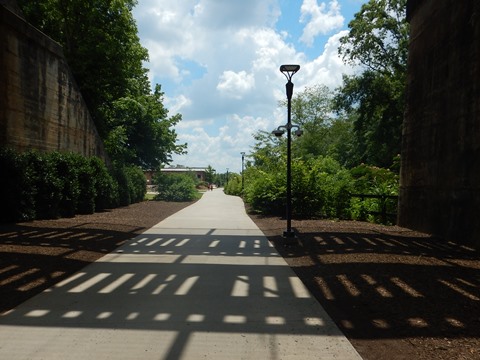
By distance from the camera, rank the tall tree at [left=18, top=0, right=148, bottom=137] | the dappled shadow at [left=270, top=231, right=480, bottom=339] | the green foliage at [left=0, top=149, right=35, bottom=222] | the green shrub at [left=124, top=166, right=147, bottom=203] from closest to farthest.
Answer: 1. the dappled shadow at [left=270, top=231, right=480, bottom=339]
2. the green foliage at [left=0, top=149, right=35, bottom=222]
3. the tall tree at [left=18, top=0, right=148, bottom=137]
4. the green shrub at [left=124, top=166, right=147, bottom=203]

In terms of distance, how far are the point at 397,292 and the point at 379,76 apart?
1043 inches

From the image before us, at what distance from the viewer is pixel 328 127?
49938mm

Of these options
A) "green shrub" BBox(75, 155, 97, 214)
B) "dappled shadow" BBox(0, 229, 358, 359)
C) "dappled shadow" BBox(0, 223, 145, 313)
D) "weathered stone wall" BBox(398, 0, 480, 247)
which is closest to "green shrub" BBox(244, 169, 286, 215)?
"weathered stone wall" BBox(398, 0, 480, 247)

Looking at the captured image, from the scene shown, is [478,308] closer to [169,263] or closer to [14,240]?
[169,263]

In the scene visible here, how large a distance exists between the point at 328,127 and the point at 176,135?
80.5ft

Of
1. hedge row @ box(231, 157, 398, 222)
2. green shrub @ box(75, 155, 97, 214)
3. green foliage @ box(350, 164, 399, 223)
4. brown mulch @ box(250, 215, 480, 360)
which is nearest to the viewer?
brown mulch @ box(250, 215, 480, 360)

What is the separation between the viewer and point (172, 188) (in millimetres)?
31531

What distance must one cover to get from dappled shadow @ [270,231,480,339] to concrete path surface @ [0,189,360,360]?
0.41 meters

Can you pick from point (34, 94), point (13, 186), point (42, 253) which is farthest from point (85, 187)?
point (42, 253)

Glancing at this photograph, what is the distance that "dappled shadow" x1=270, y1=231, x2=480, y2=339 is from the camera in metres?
3.79

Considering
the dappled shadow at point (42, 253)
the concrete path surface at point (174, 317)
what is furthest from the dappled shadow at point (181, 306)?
the dappled shadow at point (42, 253)

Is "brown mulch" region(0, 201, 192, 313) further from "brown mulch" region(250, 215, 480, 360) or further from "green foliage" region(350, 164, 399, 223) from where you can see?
"green foliage" region(350, 164, 399, 223)

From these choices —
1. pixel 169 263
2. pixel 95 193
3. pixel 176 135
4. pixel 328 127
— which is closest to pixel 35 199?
pixel 95 193

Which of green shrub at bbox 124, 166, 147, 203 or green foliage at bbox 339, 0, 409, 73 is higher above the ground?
green foliage at bbox 339, 0, 409, 73
